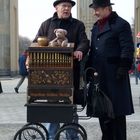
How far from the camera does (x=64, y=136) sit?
7203 mm

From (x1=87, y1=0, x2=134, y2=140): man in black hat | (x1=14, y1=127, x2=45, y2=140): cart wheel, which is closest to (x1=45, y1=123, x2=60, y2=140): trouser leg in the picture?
(x1=14, y1=127, x2=45, y2=140): cart wheel

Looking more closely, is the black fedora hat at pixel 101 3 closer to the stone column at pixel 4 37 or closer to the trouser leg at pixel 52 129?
the trouser leg at pixel 52 129

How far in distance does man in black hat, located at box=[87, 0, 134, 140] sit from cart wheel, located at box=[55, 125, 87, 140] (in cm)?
27

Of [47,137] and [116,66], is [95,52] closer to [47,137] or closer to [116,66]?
[116,66]

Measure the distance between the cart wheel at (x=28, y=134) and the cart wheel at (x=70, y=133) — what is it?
0.28m

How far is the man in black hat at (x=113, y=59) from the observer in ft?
22.6

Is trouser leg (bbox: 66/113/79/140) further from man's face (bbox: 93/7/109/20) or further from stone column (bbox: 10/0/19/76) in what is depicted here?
stone column (bbox: 10/0/19/76)

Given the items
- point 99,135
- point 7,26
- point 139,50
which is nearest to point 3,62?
point 7,26

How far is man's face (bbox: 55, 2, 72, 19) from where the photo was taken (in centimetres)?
721

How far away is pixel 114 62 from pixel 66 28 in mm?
814

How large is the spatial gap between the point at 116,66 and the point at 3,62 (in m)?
38.5

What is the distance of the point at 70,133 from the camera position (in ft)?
23.5

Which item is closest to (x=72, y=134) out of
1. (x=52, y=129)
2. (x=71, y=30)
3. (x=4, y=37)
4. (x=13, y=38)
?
(x=52, y=129)

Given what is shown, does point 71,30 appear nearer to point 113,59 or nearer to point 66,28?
point 66,28
